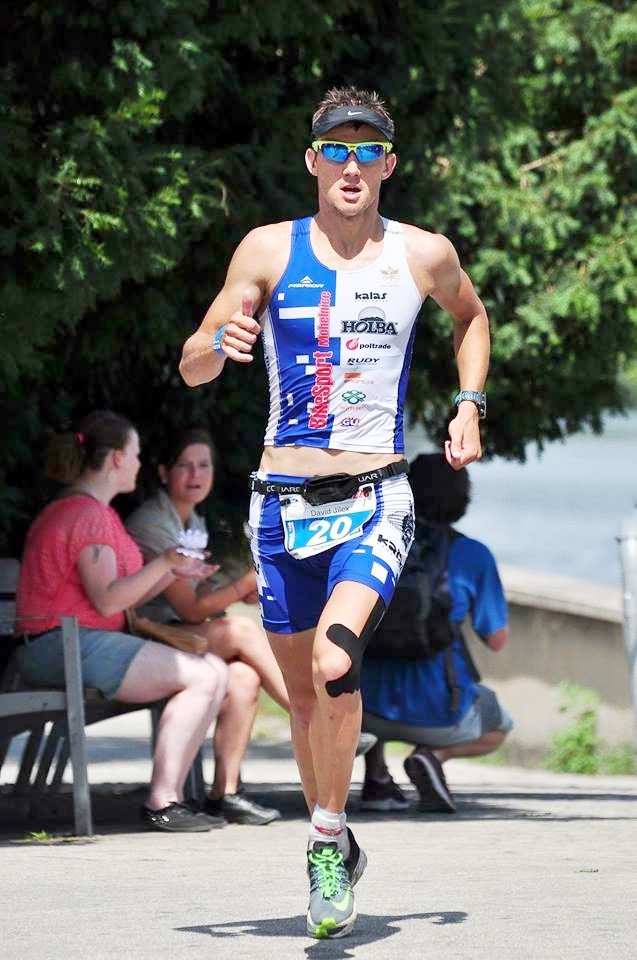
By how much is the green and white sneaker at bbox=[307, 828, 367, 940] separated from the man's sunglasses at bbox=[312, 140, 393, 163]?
1.61 metres

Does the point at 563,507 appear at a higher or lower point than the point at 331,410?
higher

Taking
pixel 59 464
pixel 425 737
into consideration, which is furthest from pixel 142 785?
pixel 59 464

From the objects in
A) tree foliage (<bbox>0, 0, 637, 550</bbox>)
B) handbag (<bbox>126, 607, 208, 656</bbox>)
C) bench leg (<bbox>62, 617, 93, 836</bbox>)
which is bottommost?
bench leg (<bbox>62, 617, 93, 836</bbox>)

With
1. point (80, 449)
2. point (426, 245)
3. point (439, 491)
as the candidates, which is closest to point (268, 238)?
point (426, 245)

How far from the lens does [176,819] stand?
6891mm

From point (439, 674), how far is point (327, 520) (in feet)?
10.7

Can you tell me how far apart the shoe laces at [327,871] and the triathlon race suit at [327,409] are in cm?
54

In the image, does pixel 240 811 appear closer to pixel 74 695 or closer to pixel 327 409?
pixel 74 695

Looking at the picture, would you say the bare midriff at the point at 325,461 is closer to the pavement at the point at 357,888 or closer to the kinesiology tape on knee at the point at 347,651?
the kinesiology tape on knee at the point at 347,651

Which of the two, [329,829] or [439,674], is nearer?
[329,829]

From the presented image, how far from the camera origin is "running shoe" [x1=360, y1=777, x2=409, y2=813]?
26.2 feet

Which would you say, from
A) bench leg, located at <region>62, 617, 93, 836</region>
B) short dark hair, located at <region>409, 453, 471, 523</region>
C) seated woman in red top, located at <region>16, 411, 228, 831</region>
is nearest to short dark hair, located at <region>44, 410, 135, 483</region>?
seated woman in red top, located at <region>16, 411, 228, 831</region>

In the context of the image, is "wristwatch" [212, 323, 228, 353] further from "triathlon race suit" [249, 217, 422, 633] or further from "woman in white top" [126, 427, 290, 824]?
"woman in white top" [126, 427, 290, 824]

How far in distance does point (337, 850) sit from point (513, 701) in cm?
775
